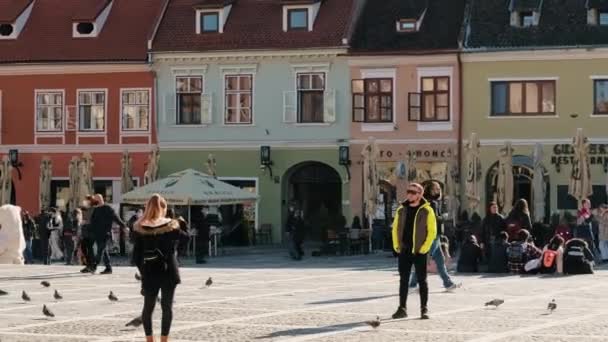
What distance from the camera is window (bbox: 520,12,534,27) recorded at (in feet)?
146

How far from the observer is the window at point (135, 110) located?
4866 centimetres

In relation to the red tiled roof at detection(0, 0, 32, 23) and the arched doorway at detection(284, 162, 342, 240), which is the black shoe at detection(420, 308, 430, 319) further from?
the red tiled roof at detection(0, 0, 32, 23)

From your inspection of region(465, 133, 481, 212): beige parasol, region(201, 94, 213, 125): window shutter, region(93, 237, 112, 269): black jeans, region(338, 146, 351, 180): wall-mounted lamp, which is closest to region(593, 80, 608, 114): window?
region(465, 133, 481, 212): beige parasol

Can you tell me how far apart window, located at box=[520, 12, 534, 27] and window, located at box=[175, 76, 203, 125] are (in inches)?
436

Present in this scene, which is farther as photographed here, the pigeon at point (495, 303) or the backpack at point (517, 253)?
the backpack at point (517, 253)

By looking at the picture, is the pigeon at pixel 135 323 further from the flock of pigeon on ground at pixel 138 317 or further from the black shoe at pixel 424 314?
the black shoe at pixel 424 314

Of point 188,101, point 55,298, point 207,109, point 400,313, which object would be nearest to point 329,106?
point 207,109

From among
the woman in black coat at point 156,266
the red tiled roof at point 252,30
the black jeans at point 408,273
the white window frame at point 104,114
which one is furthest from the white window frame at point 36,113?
the woman in black coat at point 156,266

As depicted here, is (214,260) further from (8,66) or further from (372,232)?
(8,66)

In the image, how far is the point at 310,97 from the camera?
46906 mm

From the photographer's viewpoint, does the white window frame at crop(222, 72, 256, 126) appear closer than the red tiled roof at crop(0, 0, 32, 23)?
Yes

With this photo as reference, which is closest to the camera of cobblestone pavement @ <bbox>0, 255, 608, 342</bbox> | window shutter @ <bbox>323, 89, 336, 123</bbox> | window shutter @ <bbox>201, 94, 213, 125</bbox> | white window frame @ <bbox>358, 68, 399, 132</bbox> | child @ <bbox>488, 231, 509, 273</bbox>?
cobblestone pavement @ <bbox>0, 255, 608, 342</bbox>

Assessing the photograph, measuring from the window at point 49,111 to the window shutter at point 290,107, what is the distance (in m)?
8.23

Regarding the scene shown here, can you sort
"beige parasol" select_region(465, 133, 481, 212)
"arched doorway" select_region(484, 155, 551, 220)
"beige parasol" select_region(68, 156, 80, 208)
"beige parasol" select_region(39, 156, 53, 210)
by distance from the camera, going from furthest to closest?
"beige parasol" select_region(39, 156, 53, 210), "beige parasol" select_region(68, 156, 80, 208), "arched doorway" select_region(484, 155, 551, 220), "beige parasol" select_region(465, 133, 481, 212)
